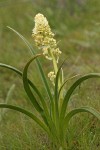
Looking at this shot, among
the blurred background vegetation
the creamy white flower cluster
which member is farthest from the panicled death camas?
the blurred background vegetation

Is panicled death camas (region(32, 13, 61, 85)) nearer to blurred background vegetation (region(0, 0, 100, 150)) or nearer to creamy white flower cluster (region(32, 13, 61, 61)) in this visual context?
creamy white flower cluster (region(32, 13, 61, 61))

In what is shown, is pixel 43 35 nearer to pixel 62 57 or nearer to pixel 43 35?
pixel 43 35

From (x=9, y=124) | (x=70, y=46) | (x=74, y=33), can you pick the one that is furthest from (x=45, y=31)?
(x=74, y=33)

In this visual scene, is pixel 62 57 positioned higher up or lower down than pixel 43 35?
higher up

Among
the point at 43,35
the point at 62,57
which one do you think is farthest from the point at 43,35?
the point at 62,57

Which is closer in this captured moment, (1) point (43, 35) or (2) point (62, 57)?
(1) point (43, 35)

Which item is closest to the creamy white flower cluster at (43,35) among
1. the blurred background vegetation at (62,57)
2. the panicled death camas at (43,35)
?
the panicled death camas at (43,35)

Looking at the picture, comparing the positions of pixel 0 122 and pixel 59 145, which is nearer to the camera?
pixel 59 145

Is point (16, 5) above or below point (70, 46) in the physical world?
above

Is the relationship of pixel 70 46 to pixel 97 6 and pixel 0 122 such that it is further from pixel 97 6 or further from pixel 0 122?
pixel 0 122
